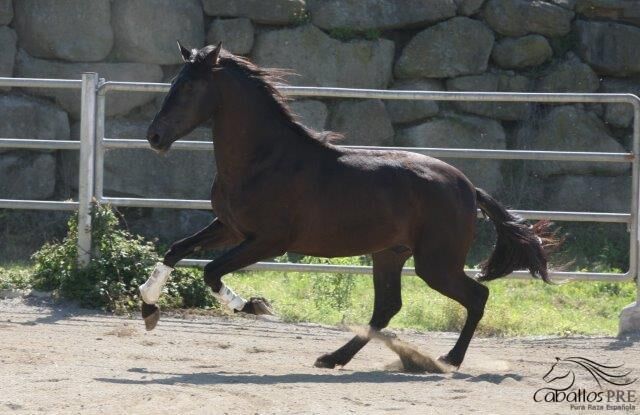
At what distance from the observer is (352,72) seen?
1116 cm

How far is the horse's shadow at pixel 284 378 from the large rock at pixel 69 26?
5.78m

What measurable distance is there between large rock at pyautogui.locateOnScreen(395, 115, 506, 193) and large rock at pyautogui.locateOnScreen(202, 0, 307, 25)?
173 cm

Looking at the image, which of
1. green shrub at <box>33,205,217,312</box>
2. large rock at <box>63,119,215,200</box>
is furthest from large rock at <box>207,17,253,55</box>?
green shrub at <box>33,205,217,312</box>

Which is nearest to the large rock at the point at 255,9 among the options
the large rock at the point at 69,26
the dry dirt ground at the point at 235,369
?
the large rock at the point at 69,26

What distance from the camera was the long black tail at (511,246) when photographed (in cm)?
691

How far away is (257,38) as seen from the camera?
36.4 feet

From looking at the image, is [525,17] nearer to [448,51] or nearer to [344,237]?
[448,51]

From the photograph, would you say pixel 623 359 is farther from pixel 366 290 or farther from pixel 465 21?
pixel 465 21

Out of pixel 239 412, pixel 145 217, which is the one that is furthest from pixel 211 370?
A: pixel 145 217

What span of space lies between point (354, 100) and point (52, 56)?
3.14 metres

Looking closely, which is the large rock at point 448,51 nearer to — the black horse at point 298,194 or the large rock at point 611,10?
the large rock at point 611,10

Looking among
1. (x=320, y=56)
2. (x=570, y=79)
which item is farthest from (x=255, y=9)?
(x=570, y=79)
